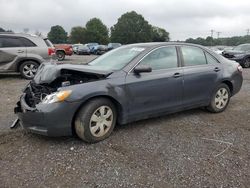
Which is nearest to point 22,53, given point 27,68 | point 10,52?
point 10,52

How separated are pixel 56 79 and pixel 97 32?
75.4m

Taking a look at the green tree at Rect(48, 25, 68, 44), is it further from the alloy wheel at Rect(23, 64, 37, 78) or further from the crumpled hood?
the crumpled hood

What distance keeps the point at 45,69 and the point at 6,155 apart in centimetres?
151

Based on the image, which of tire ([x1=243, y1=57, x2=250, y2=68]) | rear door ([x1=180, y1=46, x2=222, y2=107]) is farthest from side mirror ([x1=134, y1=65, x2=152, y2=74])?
tire ([x1=243, y1=57, x2=250, y2=68])

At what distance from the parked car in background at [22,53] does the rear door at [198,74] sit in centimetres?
652

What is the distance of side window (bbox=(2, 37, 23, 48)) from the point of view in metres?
10.9

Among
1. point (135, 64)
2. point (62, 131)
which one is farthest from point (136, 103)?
point (62, 131)

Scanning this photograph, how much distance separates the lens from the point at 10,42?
11.0m

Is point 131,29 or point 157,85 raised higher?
point 131,29

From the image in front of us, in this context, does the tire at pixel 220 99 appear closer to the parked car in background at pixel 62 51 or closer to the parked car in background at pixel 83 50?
the parked car in background at pixel 62 51

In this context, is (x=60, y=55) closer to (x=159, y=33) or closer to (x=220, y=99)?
(x=220, y=99)

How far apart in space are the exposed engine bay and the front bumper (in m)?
0.31

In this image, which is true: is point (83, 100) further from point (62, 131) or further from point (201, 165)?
point (201, 165)

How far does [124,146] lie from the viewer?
14.6ft
